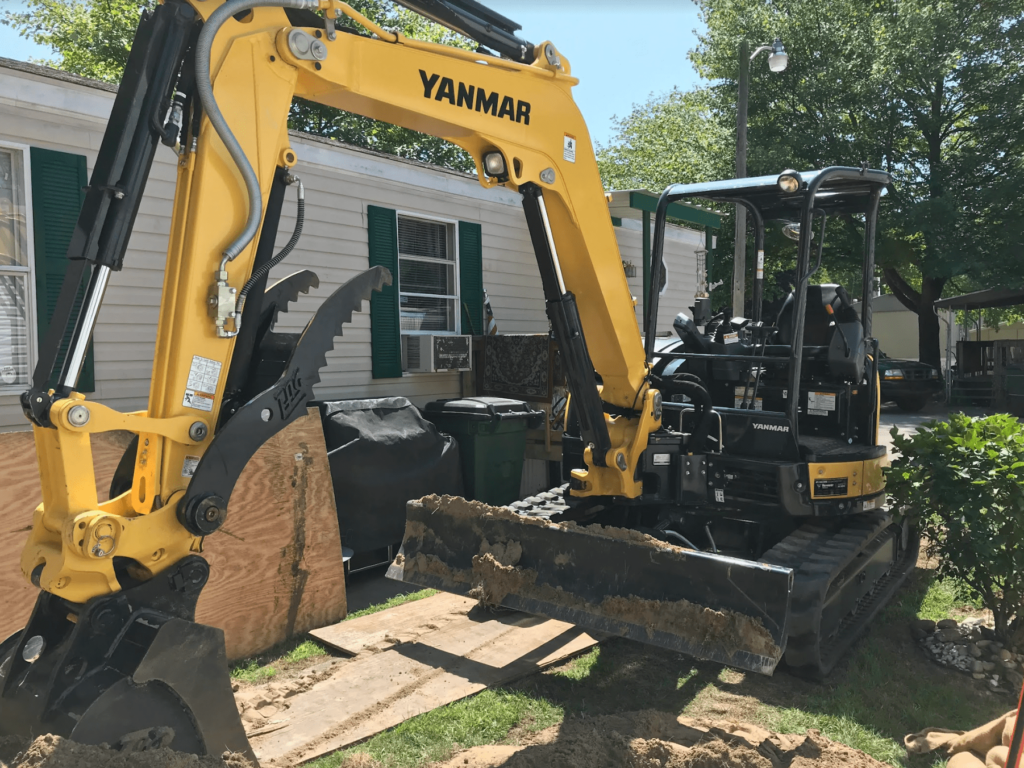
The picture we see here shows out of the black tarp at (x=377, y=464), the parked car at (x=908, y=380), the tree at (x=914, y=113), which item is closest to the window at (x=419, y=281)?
the black tarp at (x=377, y=464)

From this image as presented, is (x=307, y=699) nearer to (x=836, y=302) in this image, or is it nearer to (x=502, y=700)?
(x=502, y=700)

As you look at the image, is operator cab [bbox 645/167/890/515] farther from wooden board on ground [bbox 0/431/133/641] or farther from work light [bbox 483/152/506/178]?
wooden board on ground [bbox 0/431/133/641]

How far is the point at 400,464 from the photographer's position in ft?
21.8

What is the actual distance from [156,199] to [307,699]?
415 cm

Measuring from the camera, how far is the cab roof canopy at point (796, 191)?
501 cm

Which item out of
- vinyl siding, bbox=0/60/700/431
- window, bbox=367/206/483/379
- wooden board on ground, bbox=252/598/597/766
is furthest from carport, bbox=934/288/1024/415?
wooden board on ground, bbox=252/598/597/766

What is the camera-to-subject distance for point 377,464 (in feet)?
21.2

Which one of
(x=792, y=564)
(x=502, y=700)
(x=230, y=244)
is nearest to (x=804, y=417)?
(x=792, y=564)

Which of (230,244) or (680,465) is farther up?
(230,244)

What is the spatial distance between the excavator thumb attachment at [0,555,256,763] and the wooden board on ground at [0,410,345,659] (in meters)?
1.70

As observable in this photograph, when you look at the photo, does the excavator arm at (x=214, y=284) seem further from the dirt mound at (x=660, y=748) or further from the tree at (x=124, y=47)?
the tree at (x=124, y=47)

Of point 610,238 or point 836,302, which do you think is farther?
point 836,302

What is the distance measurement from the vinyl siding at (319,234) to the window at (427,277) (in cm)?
21

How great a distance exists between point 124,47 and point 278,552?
82.2ft
